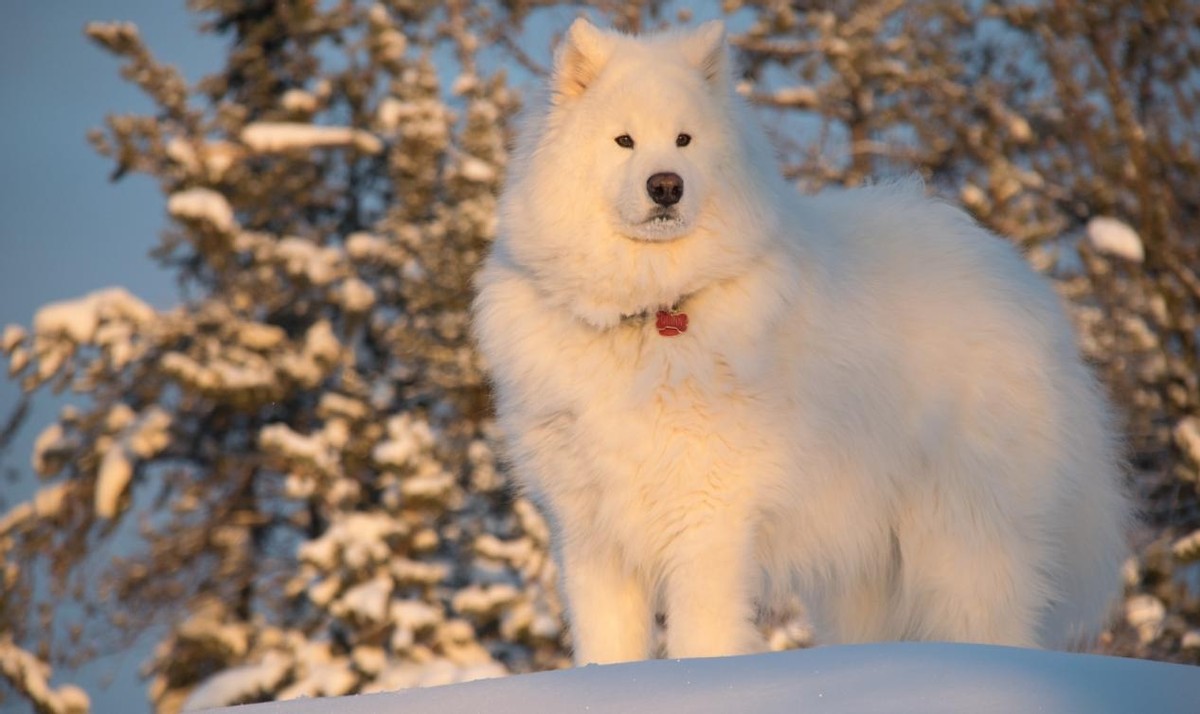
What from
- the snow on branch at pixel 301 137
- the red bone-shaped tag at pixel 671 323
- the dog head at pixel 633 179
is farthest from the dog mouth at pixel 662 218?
the snow on branch at pixel 301 137

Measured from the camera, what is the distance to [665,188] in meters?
4.38

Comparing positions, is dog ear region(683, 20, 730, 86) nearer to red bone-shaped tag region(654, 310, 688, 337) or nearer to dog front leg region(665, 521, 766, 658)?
red bone-shaped tag region(654, 310, 688, 337)

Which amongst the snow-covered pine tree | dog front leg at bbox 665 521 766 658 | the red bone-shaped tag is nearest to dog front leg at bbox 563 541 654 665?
dog front leg at bbox 665 521 766 658

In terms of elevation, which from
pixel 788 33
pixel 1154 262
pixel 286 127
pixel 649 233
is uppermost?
pixel 788 33

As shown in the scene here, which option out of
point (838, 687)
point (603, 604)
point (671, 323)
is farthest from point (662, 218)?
point (838, 687)

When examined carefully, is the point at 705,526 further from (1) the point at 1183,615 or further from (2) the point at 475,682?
(1) the point at 1183,615

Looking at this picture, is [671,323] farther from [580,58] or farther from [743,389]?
[580,58]

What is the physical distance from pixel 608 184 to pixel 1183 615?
403 inches

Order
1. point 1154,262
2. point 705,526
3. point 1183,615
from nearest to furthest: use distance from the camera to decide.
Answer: point 705,526, point 1183,615, point 1154,262

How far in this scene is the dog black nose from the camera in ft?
14.3

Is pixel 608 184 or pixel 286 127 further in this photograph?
pixel 286 127

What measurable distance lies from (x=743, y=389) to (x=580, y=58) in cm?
127

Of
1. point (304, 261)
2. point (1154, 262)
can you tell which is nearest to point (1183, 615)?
point (1154, 262)

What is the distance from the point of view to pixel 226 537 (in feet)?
50.3
